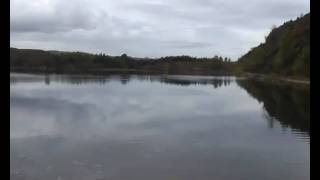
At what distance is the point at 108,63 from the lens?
149m

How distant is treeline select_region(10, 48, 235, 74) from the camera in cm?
12700

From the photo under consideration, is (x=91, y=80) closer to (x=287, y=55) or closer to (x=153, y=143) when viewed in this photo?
(x=287, y=55)

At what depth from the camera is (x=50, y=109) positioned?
2706 centimetres

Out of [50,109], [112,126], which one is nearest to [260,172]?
[112,126]

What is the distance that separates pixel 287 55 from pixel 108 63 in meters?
81.3

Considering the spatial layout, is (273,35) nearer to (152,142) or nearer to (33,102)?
(33,102)

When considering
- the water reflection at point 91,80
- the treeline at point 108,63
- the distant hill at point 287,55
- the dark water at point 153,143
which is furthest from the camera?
the treeline at point 108,63

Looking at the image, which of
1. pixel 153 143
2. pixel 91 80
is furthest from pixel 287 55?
pixel 153 143

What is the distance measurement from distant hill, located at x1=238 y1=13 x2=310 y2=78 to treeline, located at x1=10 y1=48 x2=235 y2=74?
36396 mm

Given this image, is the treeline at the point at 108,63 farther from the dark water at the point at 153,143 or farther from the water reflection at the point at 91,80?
the dark water at the point at 153,143

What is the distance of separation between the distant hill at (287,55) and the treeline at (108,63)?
3640 centimetres

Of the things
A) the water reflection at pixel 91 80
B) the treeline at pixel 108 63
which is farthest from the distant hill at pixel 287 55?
the treeline at pixel 108 63

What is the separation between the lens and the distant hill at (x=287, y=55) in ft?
220

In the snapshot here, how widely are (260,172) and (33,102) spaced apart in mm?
22064
